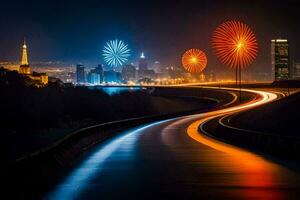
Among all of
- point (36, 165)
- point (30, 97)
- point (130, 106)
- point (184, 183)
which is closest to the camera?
point (184, 183)

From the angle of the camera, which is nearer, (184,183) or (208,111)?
(184,183)

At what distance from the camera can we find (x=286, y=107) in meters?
45.4

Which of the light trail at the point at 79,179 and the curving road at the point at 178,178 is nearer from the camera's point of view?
the curving road at the point at 178,178

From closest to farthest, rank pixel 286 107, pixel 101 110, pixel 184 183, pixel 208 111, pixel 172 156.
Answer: pixel 184 183 → pixel 172 156 → pixel 286 107 → pixel 208 111 → pixel 101 110

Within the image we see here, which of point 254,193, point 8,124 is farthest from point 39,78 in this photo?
point 254,193

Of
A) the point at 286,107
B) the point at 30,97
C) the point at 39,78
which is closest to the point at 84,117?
the point at 30,97

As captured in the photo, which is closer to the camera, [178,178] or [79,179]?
[178,178]

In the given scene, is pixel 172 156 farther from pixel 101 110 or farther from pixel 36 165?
pixel 101 110

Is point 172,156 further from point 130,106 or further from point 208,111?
point 130,106

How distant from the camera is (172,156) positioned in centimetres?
2477

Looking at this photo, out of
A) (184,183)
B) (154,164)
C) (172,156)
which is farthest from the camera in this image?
(172,156)

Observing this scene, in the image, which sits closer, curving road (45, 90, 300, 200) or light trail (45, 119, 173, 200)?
curving road (45, 90, 300, 200)

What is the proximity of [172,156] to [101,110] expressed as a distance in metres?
69.4

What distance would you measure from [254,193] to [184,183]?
234 cm
